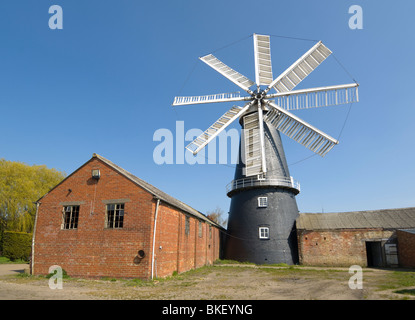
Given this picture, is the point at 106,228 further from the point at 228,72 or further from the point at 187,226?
the point at 228,72

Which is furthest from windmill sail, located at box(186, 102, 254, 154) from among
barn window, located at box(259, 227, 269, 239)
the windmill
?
barn window, located at box(259, 227, 269, 239)

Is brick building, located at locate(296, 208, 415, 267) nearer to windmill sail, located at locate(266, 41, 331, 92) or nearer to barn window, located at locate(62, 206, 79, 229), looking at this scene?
windmill sail, located at locate(266, 41, 331, 92)

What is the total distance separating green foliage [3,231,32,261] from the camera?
90.1ft

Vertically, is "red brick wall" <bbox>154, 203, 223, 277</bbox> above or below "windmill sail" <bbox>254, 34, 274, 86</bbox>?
below

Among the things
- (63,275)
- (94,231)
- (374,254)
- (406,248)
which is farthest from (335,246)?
(63,275)

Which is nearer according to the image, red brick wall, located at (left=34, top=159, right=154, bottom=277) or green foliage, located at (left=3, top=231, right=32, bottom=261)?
red brick wall, located at (left=34, top=159, right=154, bottom=277)

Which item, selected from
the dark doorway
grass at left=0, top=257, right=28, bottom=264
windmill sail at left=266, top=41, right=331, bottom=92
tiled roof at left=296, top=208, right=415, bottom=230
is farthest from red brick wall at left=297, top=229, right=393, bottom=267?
grass at left=0, top=257, right=28, bottom=264

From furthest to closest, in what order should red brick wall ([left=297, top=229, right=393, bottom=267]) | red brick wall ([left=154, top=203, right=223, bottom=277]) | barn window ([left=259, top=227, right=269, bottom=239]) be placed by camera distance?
barn window ([left=259, top=227, right=269, bottom=239]), red brick wall ([left=297, top=229, right=393, bottom=267]), red brick wall ([left=154, top=203, right=223, bottom=277])

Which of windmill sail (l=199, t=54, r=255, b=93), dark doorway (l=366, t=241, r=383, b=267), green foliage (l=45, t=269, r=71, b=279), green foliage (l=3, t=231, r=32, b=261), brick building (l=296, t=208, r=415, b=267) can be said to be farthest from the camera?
green foliage (l=3, t=231, r=32, b=261)

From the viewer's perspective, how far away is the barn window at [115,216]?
48.1 ft

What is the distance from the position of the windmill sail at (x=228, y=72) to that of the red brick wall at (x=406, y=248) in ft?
53.0

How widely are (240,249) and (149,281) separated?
13.1 meters

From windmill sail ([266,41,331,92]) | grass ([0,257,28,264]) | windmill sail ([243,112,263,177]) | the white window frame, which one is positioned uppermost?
windmill sail ([266,41,331,92])

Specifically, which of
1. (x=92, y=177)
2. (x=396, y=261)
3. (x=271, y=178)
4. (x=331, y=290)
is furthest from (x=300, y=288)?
(x=396, y=261)
